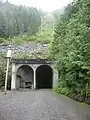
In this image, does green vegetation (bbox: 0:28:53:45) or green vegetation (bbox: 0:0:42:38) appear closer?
green vegetation (bbox: 0:28:53:45)

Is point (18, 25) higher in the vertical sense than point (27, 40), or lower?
higher

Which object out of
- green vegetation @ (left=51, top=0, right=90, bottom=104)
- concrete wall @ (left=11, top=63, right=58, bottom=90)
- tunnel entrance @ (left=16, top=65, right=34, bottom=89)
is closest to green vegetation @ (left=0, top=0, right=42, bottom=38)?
tunnel entrance @ (left=16, top=65, right=34, bottom=89)

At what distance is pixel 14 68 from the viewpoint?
31.5 metres

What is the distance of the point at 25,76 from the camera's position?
115 feet

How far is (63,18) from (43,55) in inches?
295

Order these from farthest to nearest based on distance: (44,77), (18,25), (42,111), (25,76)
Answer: (18,25)
(44,77)
(25,76)
(42,111)

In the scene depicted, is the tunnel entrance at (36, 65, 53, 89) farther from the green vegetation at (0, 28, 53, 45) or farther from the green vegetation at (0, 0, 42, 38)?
the green vegetation at (0, 0, 42, 38)

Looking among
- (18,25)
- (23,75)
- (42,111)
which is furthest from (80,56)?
(18,25)

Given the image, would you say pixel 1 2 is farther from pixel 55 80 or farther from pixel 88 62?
pixel 88 62

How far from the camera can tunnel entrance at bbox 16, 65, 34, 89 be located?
3401cm

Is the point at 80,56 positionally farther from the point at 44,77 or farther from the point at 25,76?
the point at 44,77

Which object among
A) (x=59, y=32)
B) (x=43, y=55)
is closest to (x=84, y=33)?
(x=59, y=32)

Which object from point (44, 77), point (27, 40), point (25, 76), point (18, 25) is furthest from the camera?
point (18, 25)

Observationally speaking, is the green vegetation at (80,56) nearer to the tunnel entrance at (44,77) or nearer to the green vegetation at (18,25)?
the tunnel entrance at (44,77)
